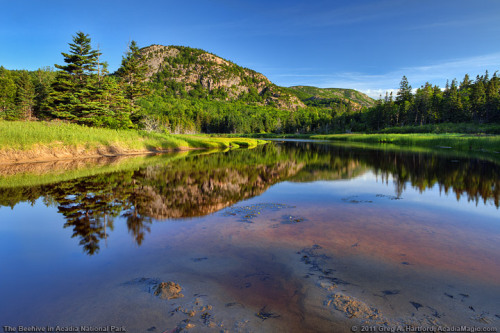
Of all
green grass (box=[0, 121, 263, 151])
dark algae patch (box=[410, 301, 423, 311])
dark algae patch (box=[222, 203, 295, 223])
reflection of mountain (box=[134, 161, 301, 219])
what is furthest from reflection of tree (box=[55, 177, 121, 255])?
green grass (box=[0, 121, 263, 151])

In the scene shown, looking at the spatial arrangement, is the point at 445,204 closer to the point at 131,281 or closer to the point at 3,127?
the point at 131,281

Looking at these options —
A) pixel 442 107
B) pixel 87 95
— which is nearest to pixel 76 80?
pixel 87 95

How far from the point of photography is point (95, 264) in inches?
228

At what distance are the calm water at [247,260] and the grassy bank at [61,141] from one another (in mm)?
11472

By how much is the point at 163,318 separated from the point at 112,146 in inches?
1211

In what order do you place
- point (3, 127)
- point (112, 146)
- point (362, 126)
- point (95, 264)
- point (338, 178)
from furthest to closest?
point (362, 126) < point (112, 146) < point (3, 127) < point (338, 178) < point (95, 264)

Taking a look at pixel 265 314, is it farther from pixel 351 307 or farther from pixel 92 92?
pixel 92 92

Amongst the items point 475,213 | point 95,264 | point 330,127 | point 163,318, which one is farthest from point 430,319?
point 330,127

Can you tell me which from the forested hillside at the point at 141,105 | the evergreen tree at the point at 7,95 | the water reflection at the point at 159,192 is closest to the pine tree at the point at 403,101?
the forested hillside at the point at 141,105

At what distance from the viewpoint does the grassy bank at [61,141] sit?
21453 millimetres

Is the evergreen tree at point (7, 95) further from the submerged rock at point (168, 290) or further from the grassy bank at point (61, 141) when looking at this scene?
the submerged rock at point (168, 290)

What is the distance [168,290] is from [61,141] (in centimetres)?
2662

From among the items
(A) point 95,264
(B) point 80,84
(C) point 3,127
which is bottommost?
(A) point 95,264

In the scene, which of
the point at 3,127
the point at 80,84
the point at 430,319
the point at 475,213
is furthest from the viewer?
the point at 80,84
